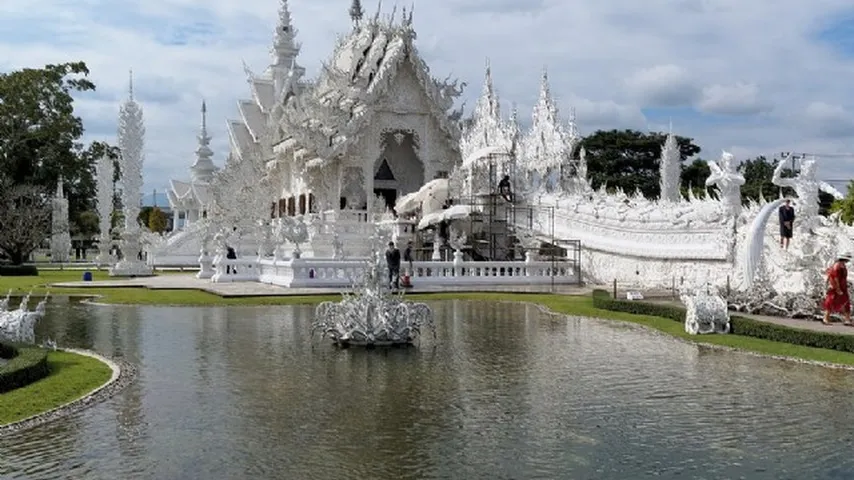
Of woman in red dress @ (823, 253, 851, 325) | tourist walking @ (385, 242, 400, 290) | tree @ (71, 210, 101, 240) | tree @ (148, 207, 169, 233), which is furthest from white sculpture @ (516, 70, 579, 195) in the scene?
tree @ (148, 207, 169, 233)

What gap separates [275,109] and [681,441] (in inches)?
1462

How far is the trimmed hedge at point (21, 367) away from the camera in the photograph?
8695 mm

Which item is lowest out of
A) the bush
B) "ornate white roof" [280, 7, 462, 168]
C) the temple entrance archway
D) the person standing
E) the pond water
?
the pond water

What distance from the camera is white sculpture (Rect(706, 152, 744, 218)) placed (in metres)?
20.1

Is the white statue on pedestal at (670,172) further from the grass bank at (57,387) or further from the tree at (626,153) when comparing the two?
the grass bank at (57,387)

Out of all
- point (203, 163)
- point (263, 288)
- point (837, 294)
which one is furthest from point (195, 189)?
point (837, 294)

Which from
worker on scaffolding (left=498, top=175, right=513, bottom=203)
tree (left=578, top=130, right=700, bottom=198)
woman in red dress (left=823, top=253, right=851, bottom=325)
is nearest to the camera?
woman in red dress (left=823, top=253, right=851, bottom=325)

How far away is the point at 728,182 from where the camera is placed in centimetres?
2011

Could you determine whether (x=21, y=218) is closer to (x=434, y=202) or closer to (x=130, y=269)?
(x=130, y=269)

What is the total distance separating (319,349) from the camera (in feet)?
38.7

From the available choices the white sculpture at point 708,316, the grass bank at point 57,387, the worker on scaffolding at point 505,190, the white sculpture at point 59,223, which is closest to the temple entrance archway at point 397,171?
the worker on scaffolding at point 505,190

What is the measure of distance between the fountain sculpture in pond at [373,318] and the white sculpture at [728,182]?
10703 mm

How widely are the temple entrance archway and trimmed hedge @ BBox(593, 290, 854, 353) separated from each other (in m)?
23.2

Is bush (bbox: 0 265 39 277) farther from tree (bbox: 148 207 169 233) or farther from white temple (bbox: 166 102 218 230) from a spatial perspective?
tree (bbox: 148 207 169 233)
